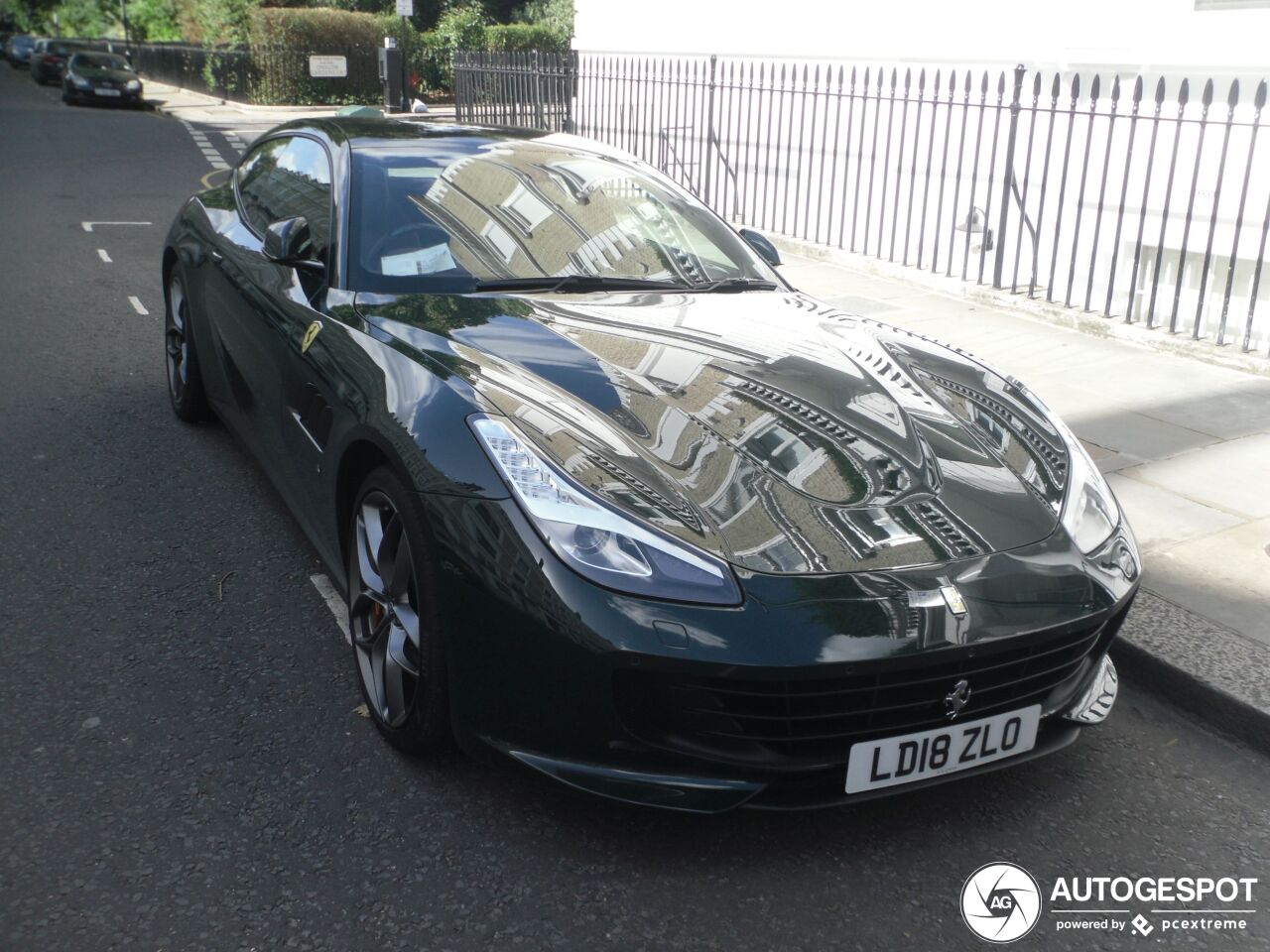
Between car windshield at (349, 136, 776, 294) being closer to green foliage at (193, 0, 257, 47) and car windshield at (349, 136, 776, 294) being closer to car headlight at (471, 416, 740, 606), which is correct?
car headlight at (471, 416, 740, 606)

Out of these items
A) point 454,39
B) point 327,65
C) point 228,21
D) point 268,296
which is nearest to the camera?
point 268,296

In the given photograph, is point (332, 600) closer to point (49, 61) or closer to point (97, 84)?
point (97, 84)

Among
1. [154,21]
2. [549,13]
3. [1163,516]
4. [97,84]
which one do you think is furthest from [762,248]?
[154,21]

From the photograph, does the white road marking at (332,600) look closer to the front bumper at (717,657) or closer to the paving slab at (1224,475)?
the front bumper at (717,657)

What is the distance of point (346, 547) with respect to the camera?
337 cm

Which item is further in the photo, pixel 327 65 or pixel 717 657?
pixel 327 65

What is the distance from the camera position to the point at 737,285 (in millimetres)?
4215

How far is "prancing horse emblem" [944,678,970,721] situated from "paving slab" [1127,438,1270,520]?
272 centimetres

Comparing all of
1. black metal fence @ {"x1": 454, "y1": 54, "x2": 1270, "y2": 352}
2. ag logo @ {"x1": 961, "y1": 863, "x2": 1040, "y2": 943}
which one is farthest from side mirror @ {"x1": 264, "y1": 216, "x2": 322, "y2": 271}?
black metal fence @ {"x1": 454, "y1": 54, "x2": 1270, "y2": 352}

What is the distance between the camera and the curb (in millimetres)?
3369

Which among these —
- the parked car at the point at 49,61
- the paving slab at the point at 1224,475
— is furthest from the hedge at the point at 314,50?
the paving slab at the point at 1224,475

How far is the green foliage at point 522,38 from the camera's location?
3781 cm

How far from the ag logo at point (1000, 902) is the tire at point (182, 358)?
4.00m

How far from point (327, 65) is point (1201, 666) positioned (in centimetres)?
3186
